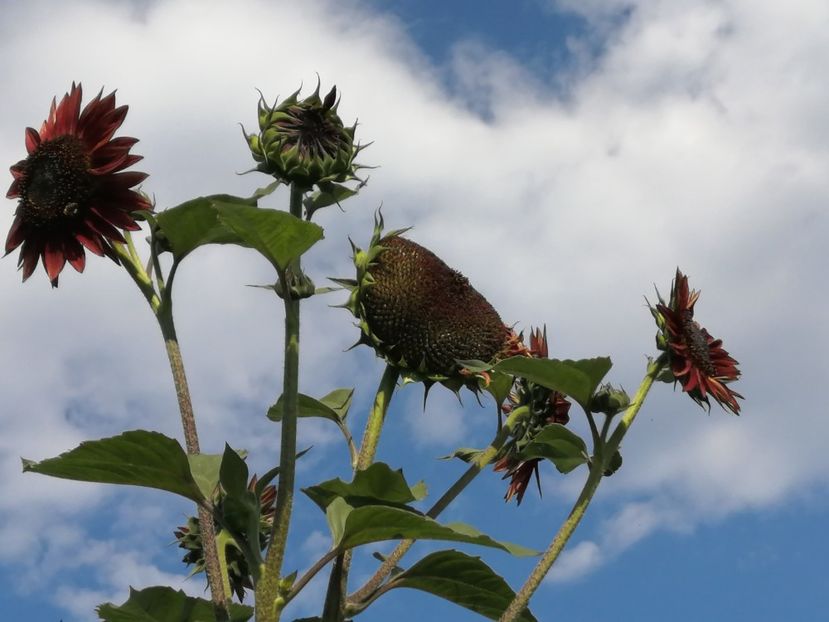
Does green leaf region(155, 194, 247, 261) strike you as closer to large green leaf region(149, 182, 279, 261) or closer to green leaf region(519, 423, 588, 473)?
large green leaf region(149, 182, 279, 261)

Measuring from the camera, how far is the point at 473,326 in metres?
3.62

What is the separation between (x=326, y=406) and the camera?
11.9 ft

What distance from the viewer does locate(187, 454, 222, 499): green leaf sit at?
123 inches

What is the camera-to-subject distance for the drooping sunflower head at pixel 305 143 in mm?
3244

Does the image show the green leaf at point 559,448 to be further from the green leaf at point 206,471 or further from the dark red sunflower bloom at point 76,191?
the dark red sunflower bloom at point 76,191

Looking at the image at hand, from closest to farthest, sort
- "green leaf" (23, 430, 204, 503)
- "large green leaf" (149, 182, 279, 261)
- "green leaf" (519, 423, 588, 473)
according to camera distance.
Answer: "green leaf" (23, 430, 204, 503), "large green leaf" (149, 182, 279, 261), "green leaf" (519, 423, 588, 473)

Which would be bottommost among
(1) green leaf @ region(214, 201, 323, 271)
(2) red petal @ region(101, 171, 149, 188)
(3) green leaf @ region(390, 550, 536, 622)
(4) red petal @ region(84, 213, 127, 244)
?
(3) green leaf @ region(390, 550, 536, 622)

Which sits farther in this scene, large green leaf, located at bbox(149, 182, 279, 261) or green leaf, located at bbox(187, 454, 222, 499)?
large green leaf, located at bbox(149, 182, 279, 261)

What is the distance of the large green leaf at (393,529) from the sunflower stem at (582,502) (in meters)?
0.31

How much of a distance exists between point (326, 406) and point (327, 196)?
2.42ft

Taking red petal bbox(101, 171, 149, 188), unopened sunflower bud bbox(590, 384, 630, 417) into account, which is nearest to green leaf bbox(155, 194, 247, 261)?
red petal bbox(101, 171, 149, 188)

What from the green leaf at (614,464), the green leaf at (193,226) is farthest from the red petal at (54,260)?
the green leaf at (614,464)

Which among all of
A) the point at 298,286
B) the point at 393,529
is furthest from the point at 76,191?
the point at 393,529

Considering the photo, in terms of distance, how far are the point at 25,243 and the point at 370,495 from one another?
1.61m
